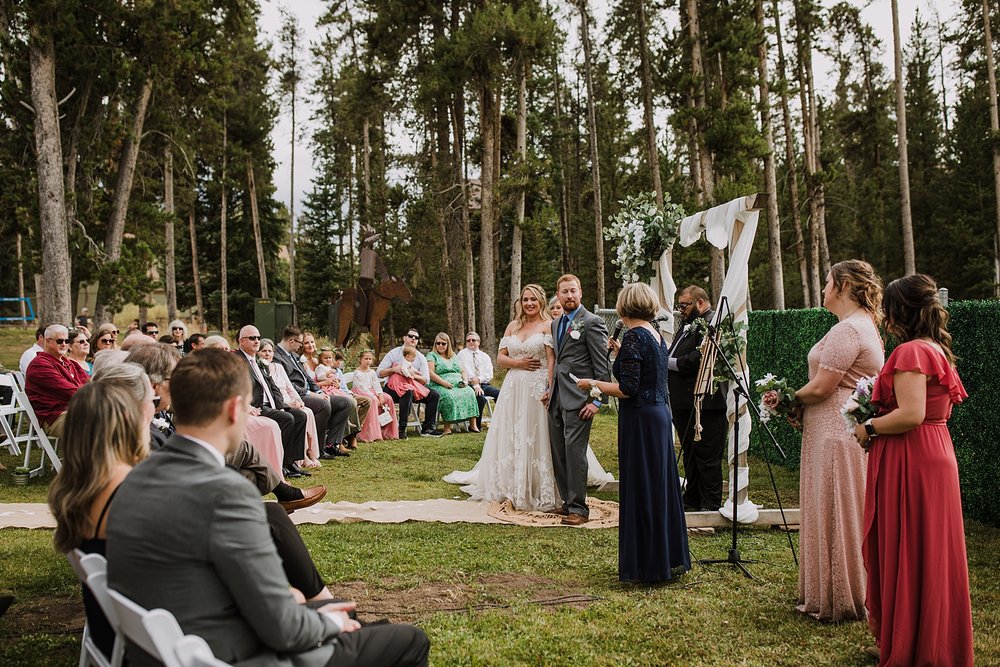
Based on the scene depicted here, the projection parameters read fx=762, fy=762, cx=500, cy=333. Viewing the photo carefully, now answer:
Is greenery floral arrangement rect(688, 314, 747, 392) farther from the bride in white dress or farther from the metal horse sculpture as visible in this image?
the metal horse sculpture

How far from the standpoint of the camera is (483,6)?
20078 mm

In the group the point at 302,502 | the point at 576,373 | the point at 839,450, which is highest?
the point at 576,373

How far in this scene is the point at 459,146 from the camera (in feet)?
74.0

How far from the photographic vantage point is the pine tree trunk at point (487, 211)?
19.8 m

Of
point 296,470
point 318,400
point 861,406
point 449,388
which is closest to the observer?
point 861,406

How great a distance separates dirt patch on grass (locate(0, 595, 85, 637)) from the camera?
4.00m

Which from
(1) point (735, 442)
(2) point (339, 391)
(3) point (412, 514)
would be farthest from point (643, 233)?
(2) point (339, 391)

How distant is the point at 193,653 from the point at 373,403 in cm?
995

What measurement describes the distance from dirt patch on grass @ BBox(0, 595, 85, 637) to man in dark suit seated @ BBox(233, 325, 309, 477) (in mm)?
3612

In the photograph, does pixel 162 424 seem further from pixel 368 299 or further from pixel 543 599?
pixel 368 299

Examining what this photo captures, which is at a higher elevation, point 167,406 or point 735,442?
point 167,406

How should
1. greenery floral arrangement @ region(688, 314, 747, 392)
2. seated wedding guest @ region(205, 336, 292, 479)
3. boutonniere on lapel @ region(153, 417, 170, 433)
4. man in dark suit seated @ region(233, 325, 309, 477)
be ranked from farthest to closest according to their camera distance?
man in dark suit seated @ region(233, 325, 309, 477) → seated wedding guest @ region(205, 336, 292, 479) → greenery floral arrangement @ region(688, 314, 747, 392) → boutonniere on lapel @ region(153, 417, 170, 433)

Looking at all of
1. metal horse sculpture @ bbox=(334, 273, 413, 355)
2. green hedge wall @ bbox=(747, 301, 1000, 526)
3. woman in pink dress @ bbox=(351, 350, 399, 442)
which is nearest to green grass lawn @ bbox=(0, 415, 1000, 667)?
green hedge wall @ bbox=(747, 301, 1000, 526)

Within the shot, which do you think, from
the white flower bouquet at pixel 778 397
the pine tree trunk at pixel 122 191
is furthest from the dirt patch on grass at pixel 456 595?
the pine tree trunk at pixel 122 191
